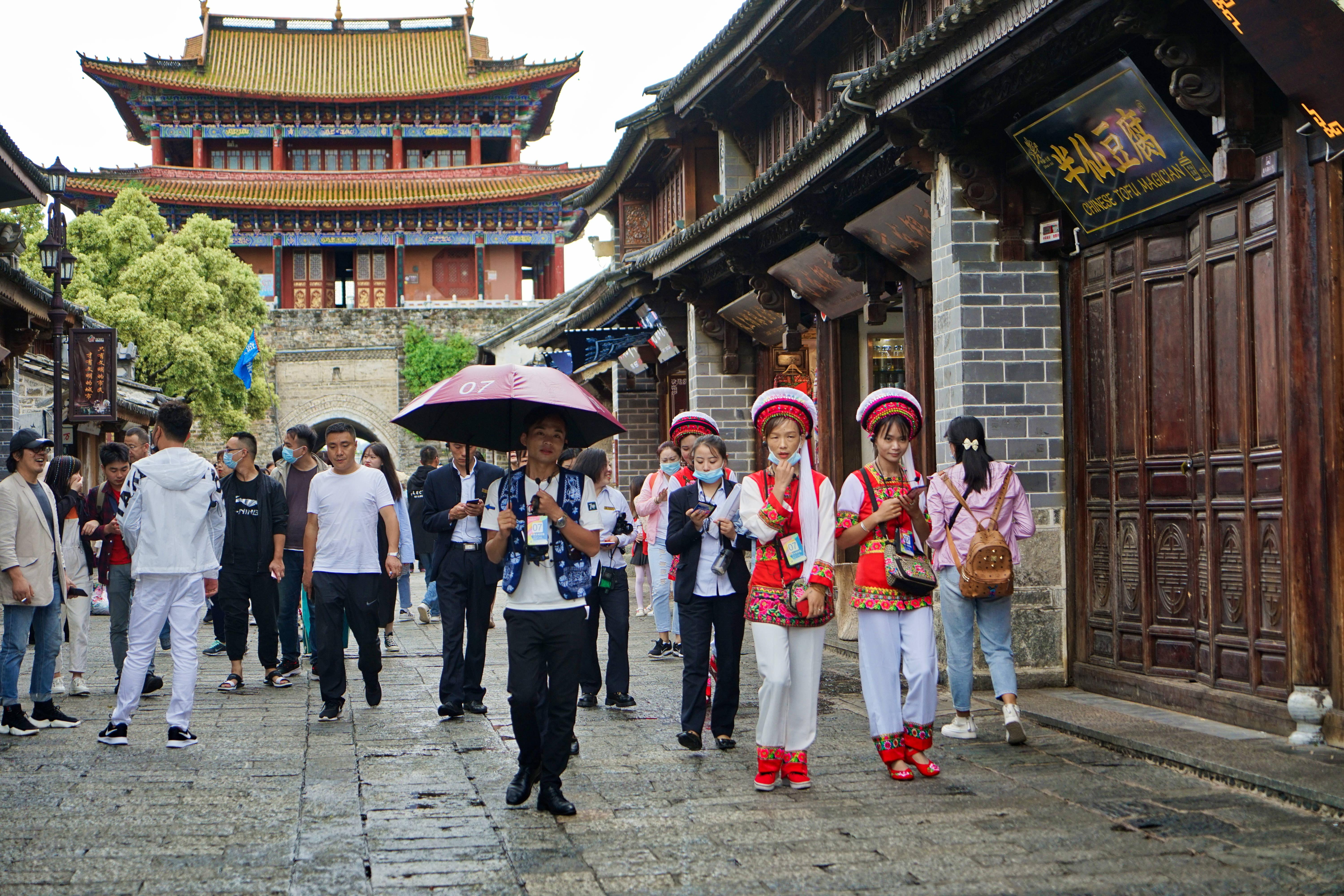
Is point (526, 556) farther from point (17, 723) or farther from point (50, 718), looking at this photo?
point (50, 718)

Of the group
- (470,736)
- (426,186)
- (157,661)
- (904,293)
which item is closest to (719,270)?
(904,293)

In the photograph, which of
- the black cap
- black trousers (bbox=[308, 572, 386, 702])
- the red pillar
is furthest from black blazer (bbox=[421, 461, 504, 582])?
the red pillar

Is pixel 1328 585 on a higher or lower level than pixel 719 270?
lower

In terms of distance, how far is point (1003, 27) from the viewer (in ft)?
22.9

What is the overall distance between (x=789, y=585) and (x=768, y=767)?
74cm

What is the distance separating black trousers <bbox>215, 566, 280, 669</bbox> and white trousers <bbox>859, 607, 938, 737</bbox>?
4.38 m

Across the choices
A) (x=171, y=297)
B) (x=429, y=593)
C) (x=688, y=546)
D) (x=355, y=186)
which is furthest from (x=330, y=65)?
(x=688, y=546)

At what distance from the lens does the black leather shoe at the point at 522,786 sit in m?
5.34

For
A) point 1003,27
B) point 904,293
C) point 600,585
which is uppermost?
point 1003,27

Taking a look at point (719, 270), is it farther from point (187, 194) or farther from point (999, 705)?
point (187, 194)

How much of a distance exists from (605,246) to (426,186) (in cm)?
2220

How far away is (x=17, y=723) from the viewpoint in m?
7.02

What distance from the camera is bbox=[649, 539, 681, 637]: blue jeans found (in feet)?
34.8

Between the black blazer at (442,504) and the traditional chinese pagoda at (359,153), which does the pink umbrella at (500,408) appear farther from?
the traditional chinese pagoda at (359,153)
